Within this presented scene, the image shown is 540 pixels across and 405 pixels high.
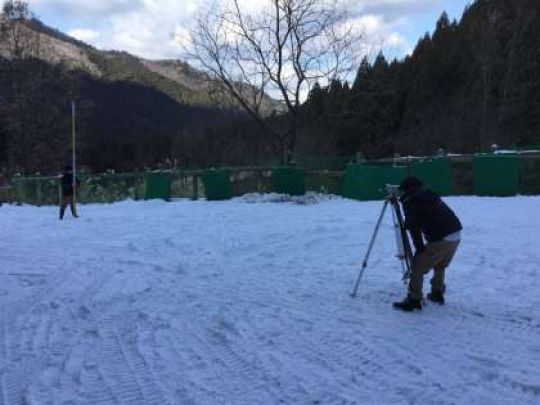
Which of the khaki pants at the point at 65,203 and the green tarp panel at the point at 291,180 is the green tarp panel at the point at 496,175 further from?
the khaki pants at the point at 65,203

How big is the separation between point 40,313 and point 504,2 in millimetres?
62915

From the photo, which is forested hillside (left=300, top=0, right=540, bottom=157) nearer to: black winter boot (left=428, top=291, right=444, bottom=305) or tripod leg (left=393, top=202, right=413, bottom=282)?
tripod leg (left=393, top=202, right=413, bottom=282)

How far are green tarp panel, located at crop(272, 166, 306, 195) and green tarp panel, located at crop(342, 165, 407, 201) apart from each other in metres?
1.66

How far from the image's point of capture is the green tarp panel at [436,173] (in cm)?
2058

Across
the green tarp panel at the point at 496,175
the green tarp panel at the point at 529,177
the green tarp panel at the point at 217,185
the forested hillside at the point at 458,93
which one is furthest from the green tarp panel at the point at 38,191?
the green tarp panel at the point at 529,177

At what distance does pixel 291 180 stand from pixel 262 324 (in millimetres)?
16087

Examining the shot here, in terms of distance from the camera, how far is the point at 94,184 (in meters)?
29.5

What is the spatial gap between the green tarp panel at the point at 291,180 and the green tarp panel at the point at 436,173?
3864mm

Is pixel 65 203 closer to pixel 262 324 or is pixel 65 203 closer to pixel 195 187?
pixel 195 187

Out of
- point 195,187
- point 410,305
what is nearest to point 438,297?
point 410,305

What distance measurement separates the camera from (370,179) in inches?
834

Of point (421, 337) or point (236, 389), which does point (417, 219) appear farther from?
point (236, 389)

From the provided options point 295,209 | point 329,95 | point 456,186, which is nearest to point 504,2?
point 329,95

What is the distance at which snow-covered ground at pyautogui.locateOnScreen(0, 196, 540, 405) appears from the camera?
503cm
